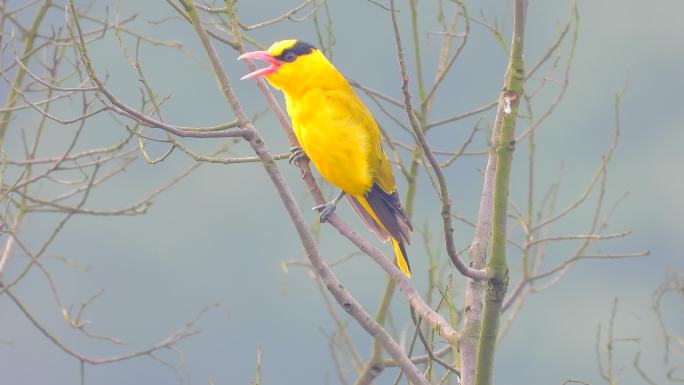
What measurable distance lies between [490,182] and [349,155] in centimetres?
90

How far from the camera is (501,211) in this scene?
9.20 ft

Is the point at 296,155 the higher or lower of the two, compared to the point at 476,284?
higher

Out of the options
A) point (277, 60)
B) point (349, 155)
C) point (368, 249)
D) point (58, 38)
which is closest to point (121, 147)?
point (58, 38)

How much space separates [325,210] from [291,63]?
0.83m

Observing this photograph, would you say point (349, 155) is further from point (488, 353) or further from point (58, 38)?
point (58, 38)

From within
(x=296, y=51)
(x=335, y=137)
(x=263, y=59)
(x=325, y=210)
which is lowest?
(x=325, y=210)

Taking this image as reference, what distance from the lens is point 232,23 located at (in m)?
3.70

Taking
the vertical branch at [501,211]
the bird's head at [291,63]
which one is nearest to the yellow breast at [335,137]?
the bird's head at [291,63]

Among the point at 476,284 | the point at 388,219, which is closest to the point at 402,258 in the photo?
the point at 388,219

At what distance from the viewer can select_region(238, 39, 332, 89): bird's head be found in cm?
432

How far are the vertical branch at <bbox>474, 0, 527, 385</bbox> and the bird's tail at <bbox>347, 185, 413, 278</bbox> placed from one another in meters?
1.27

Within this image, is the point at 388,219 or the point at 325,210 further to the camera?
the point at 388,219

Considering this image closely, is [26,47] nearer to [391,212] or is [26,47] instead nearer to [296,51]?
[296,51]

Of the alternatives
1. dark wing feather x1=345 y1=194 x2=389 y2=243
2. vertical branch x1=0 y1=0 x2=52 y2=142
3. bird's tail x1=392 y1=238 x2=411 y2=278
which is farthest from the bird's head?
vertical branch x1=0 y1=0 x2=52 y2=142
